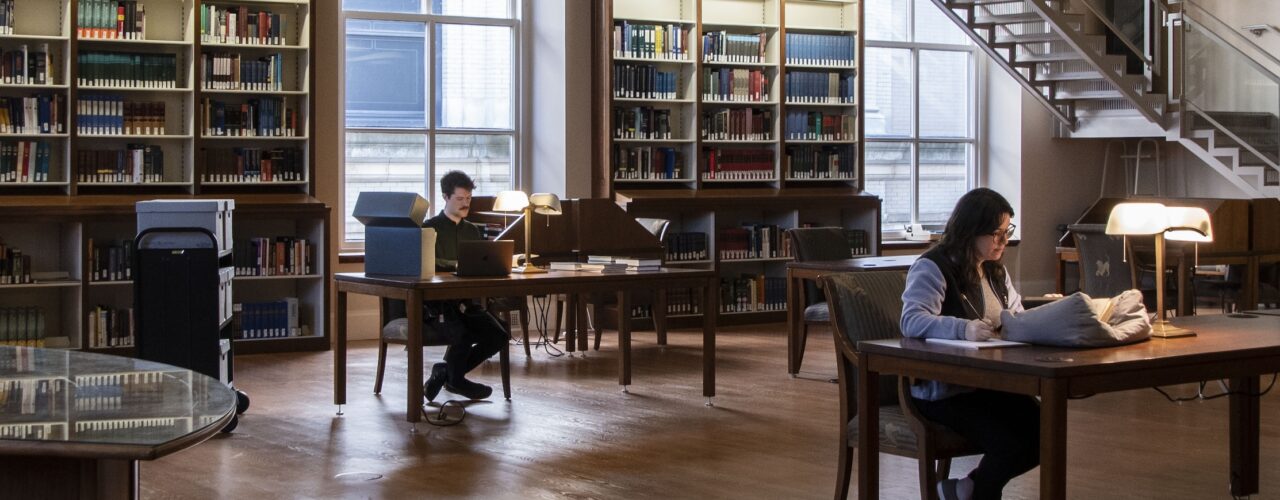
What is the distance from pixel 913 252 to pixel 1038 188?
1313mm

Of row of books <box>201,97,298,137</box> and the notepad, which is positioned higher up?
row of books <box>201,97,298,137</box>

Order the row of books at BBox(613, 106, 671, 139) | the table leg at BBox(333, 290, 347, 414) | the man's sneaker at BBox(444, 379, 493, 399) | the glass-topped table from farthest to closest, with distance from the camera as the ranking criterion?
1. the row of books at BBox(613, 106, 671, 139)
2. the man's sneaker at BBox(444, 379, 493, 399)
3. the table leg at BBox(333, 290, 347, 414)
4. the glass-topped table

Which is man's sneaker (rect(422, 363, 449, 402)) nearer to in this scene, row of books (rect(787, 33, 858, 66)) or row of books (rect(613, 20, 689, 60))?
row of books (rect(613, 20, 689, 60))

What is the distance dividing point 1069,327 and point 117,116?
6.24 meters

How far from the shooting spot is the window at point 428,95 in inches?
365

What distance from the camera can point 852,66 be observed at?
10414 millimetres

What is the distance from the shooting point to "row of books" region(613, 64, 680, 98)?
955cm

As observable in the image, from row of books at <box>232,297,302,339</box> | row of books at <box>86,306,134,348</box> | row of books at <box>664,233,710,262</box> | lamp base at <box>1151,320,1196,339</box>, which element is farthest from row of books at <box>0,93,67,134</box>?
lamp base at <box>1151,320,1196,339</box>

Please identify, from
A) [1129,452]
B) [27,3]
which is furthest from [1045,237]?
[27,3]

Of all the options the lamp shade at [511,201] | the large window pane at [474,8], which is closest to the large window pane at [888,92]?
the large window pane at [474,8]

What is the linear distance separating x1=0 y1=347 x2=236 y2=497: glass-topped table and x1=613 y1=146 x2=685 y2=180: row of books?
7.19 metres

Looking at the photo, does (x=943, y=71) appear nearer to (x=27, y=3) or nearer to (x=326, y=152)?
(x=326, y=152)

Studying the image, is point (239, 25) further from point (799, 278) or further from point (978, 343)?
point (978, 343)

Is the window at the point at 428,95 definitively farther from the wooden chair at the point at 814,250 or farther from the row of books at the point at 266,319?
the wooden chair at the point at 814,250
